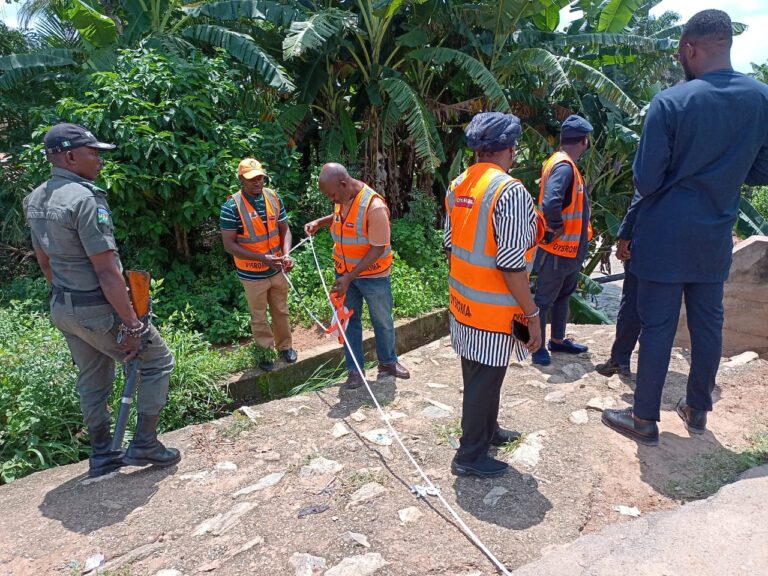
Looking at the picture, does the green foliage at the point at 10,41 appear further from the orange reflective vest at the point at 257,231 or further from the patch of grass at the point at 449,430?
the patch of grass at the point at 449,430

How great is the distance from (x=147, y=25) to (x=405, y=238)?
4.76 m

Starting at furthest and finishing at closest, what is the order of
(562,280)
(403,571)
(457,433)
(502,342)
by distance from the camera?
(562,280), (457,433), (502,342), (403,571)

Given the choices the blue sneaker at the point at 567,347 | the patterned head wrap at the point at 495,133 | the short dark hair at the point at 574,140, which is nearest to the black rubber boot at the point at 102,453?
the patterned head wrap at the point at 495,133

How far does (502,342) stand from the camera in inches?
117

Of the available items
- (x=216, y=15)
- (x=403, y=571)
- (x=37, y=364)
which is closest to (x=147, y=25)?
(x=216, y=15)

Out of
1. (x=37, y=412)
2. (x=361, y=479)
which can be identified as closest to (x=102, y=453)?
(x=37, y=412)

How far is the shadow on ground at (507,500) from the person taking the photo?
297 centimetres

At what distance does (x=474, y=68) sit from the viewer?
7828mm

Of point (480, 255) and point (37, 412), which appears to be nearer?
point (480, 255)

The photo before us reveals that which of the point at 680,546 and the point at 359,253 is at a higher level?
the point at 359,253

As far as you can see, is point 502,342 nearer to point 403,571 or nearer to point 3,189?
point 403,571

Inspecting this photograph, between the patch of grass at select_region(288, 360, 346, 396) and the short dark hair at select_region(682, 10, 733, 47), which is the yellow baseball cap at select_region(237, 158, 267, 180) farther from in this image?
the short dark hair at select_region(682, 10, 733, 47)

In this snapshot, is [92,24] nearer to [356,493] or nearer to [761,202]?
[356,493]

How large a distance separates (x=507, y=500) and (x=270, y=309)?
9.26 feet
